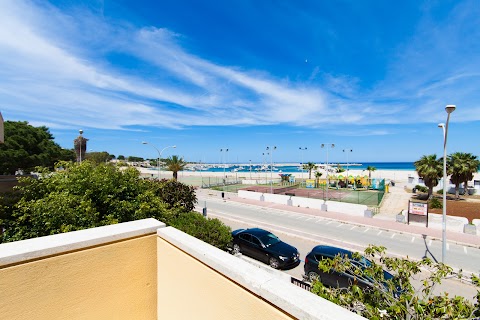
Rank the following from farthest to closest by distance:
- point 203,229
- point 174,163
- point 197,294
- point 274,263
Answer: point 174,163 < point 274,263 < point 203,229 < point 197,294

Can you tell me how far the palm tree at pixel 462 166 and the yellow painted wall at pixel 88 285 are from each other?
43.8 m

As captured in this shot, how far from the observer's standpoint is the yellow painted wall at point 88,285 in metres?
2.52

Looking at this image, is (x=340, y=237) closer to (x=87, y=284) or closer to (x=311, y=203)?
(x=311, y=203)

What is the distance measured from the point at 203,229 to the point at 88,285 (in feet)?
22.6

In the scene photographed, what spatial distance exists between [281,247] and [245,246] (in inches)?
82.7

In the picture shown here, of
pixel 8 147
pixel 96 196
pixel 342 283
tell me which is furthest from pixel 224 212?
pixel 8 147

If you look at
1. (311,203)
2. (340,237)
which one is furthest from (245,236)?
(311,203)

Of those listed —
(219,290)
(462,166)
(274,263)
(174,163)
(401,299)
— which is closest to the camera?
(219,290)

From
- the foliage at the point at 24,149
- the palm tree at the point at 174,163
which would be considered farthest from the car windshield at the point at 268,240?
the palm tree at the point at 174,163

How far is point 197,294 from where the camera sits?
2691 mm

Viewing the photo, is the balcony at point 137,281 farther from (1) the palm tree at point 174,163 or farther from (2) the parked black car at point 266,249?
(1) the palm tree at point 174,163

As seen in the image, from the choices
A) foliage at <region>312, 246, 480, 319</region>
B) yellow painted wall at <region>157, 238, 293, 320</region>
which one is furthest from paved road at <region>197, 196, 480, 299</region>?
yellow painted wall at <region>157, 238, 293, 320</region>

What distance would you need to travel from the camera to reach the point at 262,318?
1961 millimetres

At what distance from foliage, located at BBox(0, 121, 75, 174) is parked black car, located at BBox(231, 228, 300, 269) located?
72.7 feet
